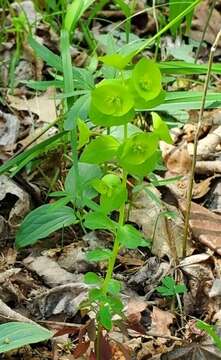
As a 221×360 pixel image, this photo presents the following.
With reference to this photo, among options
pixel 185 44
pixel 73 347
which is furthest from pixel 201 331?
pixel 185 44

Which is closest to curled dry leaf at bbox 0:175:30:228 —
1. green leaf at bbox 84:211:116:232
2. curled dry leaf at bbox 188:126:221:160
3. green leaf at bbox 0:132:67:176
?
green leaf at bbox 0:132:67:176

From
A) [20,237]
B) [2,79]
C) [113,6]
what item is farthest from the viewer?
[113,6]

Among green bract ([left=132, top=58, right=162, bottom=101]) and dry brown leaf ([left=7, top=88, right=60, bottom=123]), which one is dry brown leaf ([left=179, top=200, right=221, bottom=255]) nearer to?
dry brown leaf ([left=7, top=88, right=60, bottom=123])

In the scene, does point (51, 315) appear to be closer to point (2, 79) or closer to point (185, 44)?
point (2, 79)

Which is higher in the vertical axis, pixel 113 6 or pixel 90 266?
pixel 113 6

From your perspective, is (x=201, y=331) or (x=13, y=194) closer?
(x=201, y=331)

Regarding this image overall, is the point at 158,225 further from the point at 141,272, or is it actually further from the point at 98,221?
the point at 98,221

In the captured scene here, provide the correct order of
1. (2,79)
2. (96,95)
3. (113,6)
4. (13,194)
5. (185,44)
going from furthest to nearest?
(113,6) → (185,44) → (2,79) → (13,194) → (96,95)
